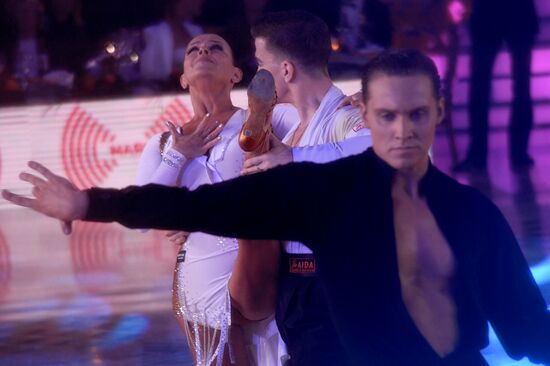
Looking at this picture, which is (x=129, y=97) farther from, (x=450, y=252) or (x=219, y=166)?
(x=450, y=252)

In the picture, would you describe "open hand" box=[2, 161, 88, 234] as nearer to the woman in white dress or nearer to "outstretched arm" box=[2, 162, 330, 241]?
"outstretched arm" box=[2, 162, 330, 241]

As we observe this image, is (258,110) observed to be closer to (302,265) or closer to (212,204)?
(212,204)

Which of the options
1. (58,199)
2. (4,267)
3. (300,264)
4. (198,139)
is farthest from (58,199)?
(4,267)

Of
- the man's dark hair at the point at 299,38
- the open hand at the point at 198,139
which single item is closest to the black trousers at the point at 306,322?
the open hand at the point at 198,139

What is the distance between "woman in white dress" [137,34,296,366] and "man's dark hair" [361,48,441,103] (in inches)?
49.0

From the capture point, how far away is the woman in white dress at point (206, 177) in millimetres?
3811

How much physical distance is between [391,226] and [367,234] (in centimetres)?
6

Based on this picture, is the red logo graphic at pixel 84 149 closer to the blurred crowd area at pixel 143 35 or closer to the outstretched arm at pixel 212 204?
the blurred crowd area at pixel 143 35

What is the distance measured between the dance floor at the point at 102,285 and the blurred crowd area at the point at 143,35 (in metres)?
2.20

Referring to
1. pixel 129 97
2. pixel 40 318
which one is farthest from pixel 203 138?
pixel 129 97

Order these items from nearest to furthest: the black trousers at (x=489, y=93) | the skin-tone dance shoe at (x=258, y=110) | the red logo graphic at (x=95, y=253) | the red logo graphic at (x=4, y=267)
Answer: the skin-tone dance shoe at (x=258, y=110)
the red logo graphic at (x=4, y=267)
the red logo graphic at (x=95, y=253)
the black trousers at (x=489, y=93)

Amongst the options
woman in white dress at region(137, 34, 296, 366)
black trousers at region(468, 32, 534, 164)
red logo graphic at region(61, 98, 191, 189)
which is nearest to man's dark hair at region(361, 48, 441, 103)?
woman in white dress at region(137, 34, 296, 366)

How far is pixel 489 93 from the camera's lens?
13203mm

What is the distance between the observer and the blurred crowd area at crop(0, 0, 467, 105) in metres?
13.2
